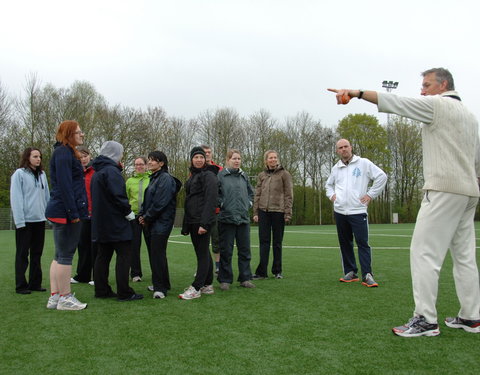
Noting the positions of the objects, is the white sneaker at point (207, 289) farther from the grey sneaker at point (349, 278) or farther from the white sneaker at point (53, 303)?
the grey sneaker at point (349, 278)

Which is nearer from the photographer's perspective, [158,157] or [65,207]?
[65,207]

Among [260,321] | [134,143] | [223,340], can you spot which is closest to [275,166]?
[260,321]

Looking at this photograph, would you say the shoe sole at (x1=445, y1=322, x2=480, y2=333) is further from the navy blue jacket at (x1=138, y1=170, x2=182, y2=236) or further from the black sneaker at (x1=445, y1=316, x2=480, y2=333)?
the navy blue jacket at (x1=138, y1=170, x2=182, y2=236)

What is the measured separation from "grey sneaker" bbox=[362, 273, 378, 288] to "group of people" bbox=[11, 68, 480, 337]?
15mm

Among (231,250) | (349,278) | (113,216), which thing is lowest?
(349,278)

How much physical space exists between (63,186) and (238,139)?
36.5 m

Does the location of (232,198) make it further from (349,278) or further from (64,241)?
(64,241)

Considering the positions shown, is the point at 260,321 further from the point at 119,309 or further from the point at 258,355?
the point at 119,309

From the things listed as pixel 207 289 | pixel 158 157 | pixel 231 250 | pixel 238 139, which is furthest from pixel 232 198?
pixel 238 139

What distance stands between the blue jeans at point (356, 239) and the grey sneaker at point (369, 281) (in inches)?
3.3

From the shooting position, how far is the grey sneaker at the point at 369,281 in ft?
19.5

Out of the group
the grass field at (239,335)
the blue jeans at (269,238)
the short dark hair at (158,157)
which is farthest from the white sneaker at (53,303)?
the blue jeans at (269,238)

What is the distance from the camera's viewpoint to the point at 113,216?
17.0 feet

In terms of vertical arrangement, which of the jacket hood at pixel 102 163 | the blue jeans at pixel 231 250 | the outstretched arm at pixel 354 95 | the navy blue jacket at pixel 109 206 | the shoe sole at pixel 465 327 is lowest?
the shoe sole at pixel 465 327
